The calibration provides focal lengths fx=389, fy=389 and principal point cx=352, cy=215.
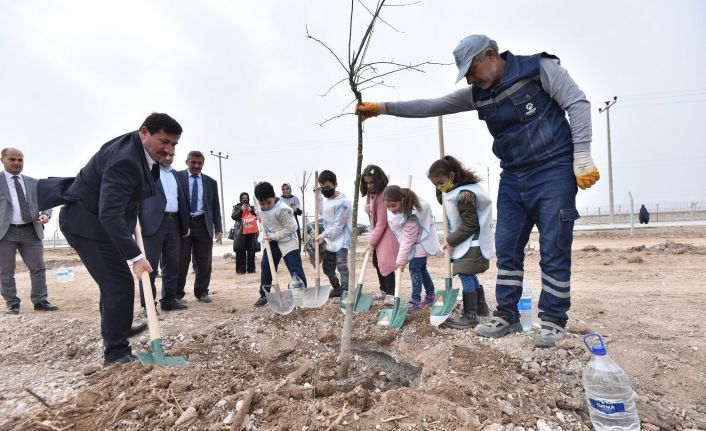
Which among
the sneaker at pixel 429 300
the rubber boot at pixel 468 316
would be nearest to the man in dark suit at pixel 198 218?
the sneaker at pixel 429 300

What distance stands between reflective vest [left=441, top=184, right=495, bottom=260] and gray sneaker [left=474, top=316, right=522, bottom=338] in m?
0.62

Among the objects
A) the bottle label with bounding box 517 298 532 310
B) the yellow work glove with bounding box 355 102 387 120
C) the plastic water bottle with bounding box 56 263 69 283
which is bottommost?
the plastic water bottle with bounding box 56 263 69 283

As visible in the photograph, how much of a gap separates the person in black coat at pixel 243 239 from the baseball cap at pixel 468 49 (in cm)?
567

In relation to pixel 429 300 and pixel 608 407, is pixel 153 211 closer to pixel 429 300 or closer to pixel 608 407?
pixel 429 300

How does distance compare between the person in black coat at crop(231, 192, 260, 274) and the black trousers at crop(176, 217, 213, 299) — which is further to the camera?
the person in black coat at crop(231, 192, 260, 274)

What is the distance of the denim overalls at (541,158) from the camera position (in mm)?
2449

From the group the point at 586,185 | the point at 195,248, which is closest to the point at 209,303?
the point at 195,248

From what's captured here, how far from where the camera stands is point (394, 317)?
3443 millimetres

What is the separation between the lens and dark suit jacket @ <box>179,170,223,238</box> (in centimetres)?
479

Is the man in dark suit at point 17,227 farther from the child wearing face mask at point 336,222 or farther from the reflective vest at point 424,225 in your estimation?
the reflective vest at point 424,225

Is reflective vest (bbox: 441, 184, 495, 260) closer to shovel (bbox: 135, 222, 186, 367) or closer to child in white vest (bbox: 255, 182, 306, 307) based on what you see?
child in white vest (bbox: 255, 182, 306, 307)

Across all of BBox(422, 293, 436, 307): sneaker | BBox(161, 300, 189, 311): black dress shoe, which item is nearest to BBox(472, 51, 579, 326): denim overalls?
BBox(422, 293, 436, 307): sneaker

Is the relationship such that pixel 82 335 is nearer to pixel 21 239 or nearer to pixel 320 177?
pixel 21 239

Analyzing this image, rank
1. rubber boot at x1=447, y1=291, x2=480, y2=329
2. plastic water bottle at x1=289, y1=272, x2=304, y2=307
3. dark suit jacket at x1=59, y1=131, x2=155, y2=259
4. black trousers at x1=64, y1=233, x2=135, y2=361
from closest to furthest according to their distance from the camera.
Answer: dark suit jacket at x1=59, y1=131, x2=155, y2=259
black trousers at x1=64, y1=233, x2=135, y2=361
rubber boot at x1=447, y1=291, x2=480, y2=329
plastic water bottle at x1=289, y1=272, x2=304, y2=307
